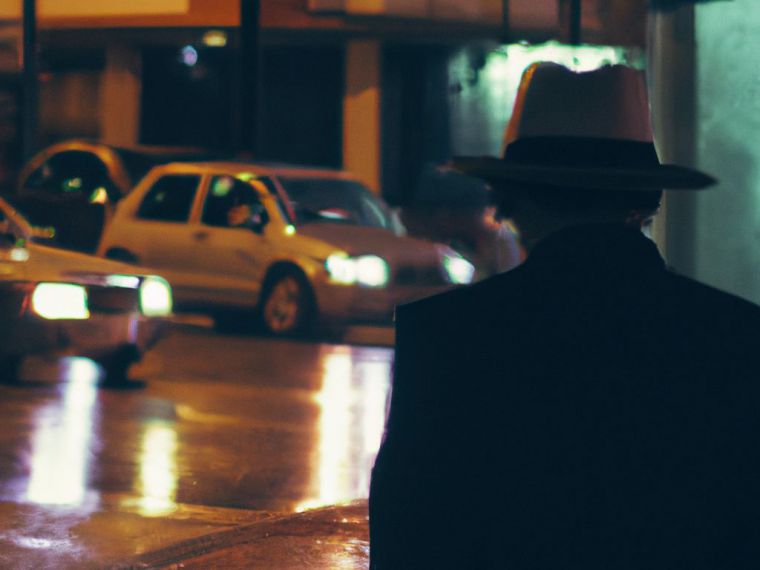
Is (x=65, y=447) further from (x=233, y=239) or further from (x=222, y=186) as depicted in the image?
(x=222, y=186)

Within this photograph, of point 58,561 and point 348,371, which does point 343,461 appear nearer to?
point 58,561

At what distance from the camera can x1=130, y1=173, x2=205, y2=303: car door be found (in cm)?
1748

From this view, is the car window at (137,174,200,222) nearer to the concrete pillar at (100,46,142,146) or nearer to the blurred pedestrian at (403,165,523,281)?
the blurred pedestrian at (403,165,523,281)

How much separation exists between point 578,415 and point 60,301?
9597 mm

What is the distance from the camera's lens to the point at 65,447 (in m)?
9.63

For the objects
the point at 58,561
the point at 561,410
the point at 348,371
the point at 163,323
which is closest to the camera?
the point at 561,410

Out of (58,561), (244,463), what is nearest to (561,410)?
(58,561)

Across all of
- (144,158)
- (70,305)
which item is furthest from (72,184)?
(70,305)

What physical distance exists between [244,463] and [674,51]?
345 centimetres

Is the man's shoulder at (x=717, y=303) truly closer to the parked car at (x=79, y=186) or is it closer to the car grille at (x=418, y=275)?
the car grille at (x=418, y=275)

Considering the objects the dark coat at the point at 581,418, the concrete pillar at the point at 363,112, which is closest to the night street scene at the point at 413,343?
the dark coat at the point at 581,418

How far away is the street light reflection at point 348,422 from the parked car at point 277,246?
30.6 inches

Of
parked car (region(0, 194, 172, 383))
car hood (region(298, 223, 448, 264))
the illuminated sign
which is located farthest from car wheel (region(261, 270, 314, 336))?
the illuminated sign

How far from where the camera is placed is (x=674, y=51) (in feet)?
24.3
